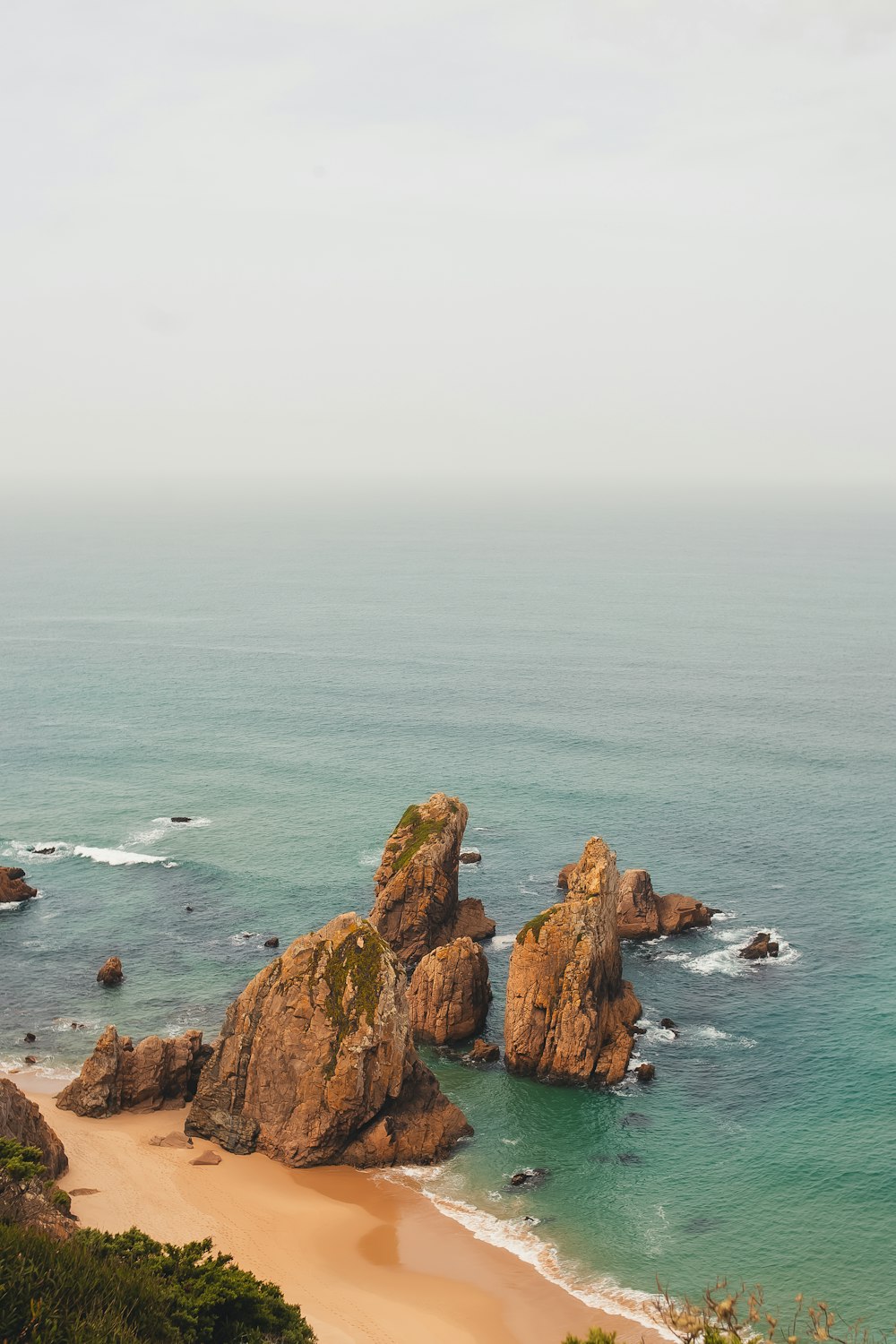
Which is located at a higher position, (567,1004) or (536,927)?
(536,927)

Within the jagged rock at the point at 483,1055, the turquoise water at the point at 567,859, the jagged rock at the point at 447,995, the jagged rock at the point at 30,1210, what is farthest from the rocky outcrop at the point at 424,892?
the jagged rock at the point at 30,1210

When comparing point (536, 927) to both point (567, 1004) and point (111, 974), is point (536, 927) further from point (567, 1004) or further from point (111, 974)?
point (111, 974)

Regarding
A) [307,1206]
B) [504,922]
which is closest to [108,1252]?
[307,1206]

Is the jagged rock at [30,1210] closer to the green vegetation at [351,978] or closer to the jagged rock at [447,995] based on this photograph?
the green vegetation at [351,978]

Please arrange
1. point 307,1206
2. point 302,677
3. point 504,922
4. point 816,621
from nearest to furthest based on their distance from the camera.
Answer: point 307,1206, point 504,922, point 302,677, point 816,621

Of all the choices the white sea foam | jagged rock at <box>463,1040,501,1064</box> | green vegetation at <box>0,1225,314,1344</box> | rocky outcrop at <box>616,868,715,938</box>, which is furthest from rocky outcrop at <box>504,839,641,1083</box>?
the white sea foam

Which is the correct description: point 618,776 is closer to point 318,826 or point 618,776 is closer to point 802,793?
point 802,793

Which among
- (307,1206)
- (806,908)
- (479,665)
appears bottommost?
(307,1206)

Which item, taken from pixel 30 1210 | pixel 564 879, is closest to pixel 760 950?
pixel 564 879

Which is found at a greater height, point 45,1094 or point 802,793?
point 802,793
